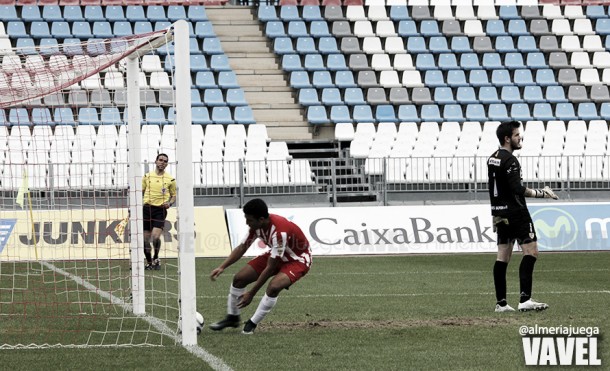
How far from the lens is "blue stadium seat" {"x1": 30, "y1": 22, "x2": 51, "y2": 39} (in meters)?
31.9

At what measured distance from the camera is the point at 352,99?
32.0 meters

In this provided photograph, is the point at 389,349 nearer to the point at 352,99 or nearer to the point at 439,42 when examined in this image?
the point at 352,99

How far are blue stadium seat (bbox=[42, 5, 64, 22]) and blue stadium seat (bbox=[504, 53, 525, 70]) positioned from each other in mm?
13764

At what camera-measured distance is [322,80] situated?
32.4 m

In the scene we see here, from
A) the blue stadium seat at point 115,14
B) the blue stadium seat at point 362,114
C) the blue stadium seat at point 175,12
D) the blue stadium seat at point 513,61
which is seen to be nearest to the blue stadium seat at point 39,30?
the blue stadium seat at point 115,14

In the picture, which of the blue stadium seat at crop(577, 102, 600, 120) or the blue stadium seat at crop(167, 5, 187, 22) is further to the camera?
the blue stadium seat at crop(167, 5, 187, 22)

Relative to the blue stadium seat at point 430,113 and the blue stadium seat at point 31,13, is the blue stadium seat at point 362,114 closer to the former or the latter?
the blue stadium seat at point 430,113

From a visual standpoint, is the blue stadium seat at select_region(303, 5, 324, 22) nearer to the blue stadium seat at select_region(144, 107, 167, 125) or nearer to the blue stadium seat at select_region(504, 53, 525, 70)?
the blue stadium seat at select_region(504, 53, 525, 70)

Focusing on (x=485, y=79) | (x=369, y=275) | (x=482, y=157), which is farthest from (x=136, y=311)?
(x=485, y=79)

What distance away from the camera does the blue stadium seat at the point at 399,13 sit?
117 feet

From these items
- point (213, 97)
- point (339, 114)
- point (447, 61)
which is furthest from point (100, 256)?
point (447, 61)

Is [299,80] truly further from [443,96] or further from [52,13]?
[52,13]

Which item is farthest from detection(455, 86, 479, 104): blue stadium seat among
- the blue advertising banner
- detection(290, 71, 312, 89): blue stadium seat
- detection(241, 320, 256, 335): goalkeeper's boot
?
detection(241, 320, 256, 335): goalkeeper's boot

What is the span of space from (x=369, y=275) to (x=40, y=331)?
8169mm
